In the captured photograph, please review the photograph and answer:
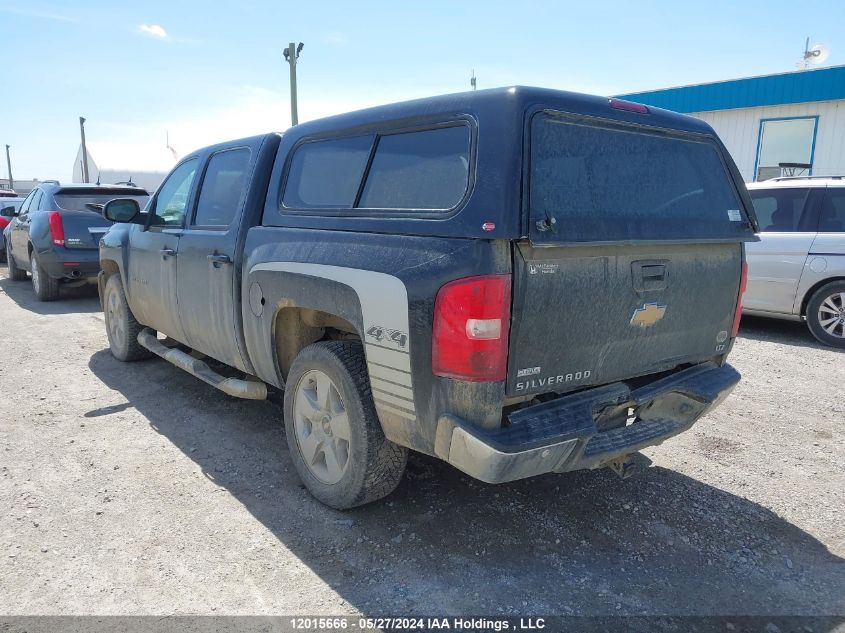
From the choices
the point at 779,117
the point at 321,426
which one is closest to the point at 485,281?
the point at 321,426

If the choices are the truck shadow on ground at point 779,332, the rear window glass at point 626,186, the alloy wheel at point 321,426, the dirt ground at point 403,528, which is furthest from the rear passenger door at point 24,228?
the truck shadow on ground at point 779,332

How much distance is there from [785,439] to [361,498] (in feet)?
10.1

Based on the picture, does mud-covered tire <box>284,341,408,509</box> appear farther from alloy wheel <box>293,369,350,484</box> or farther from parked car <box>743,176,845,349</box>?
parked car <box>743,176,845,349</box>

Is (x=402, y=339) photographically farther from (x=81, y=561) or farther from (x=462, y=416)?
(x=81, y=561)

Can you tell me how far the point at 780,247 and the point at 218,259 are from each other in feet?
20.9

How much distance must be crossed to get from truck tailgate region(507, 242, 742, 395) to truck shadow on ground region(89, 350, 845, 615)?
2.73 ft

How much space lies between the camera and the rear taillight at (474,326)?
7.92 ft

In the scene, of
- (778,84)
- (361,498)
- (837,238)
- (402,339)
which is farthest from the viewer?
(778,84)

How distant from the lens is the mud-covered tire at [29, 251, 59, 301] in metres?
9.51

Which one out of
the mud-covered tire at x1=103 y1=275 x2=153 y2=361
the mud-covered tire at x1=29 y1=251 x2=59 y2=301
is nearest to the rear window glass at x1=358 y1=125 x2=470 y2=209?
the mud-covered tire at x1=103 y1=275 x2=153 y2=361

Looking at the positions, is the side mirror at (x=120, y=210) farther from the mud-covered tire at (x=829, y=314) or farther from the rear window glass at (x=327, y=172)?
the mud-covered tire at (x=829, y=314)

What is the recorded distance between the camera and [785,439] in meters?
4.39

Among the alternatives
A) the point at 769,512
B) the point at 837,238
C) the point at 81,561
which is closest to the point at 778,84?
the point at 837,238

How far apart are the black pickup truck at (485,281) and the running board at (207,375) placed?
7.2 inches
